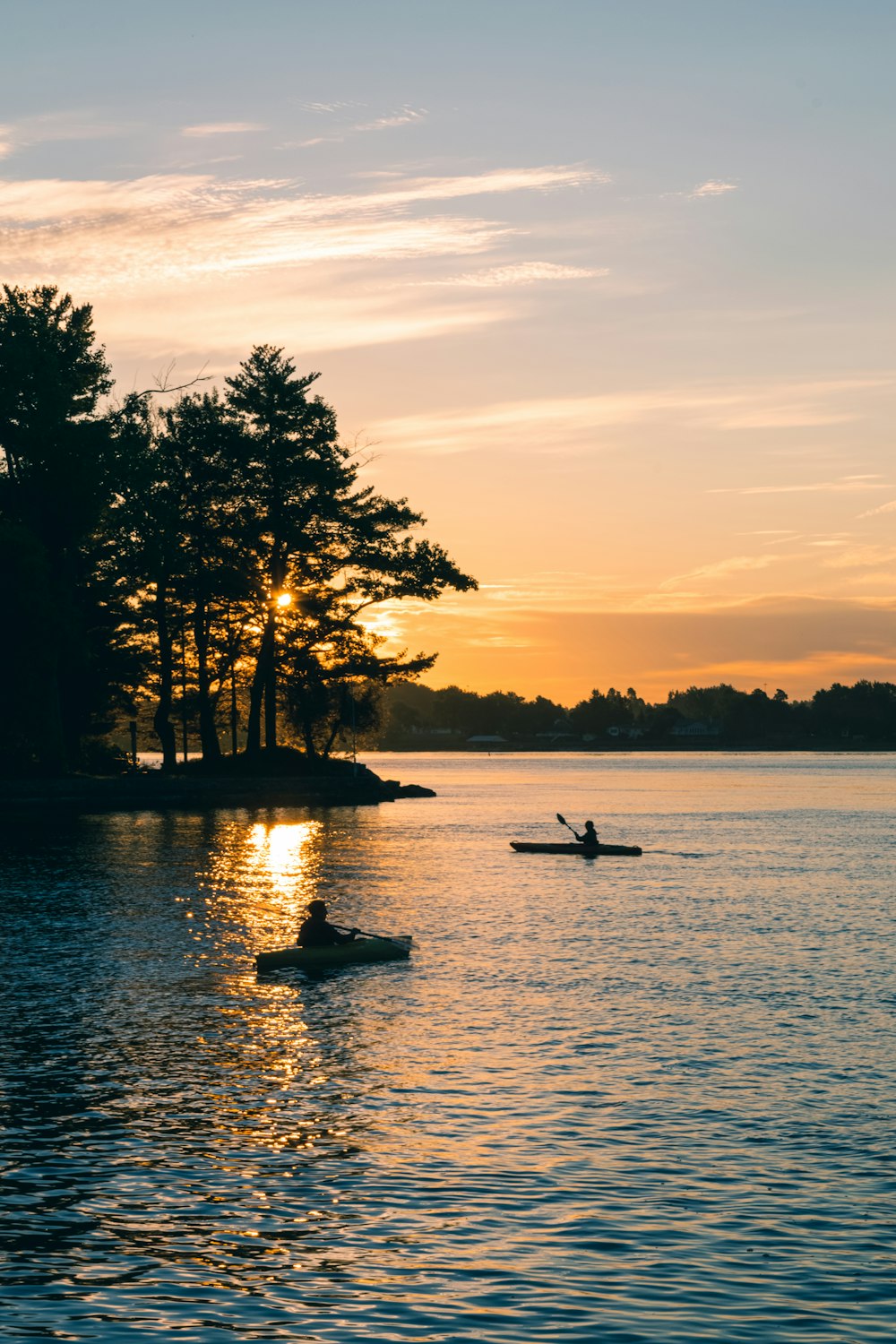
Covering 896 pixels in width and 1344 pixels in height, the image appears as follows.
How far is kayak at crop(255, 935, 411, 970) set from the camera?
31.6 m

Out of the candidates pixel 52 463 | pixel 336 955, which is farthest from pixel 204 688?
pixel 336 955

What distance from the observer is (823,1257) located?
13.7m

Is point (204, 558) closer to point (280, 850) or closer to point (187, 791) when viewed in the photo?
point (187, 791)

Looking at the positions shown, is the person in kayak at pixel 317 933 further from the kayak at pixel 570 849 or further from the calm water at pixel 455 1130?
the kayak at pixel 570 849

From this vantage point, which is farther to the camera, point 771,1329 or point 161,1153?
point 161,1153

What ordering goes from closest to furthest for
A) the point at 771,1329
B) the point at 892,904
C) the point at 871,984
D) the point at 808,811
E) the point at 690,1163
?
the point at 771,1329, the point at 690,1163, the point at 871,984, the point at 892,904, the point at 808,811

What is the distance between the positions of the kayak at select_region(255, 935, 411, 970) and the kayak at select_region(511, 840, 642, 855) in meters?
31.2

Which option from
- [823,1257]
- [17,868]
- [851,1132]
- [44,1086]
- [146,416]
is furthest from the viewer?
[146,416]

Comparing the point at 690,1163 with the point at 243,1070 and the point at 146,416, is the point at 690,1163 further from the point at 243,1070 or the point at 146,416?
the point at 146,416

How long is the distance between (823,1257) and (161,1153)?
7.75 metres

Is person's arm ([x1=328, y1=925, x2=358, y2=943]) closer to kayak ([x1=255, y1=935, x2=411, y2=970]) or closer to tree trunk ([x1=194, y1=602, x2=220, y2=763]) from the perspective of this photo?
kayak ([x1=255, y1=935, x2=411, y2=970])

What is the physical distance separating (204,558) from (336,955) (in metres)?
68.8

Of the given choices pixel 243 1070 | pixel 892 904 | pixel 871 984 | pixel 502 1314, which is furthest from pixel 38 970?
pixel 892 904

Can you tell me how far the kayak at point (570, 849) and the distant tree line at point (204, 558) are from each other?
93.3 feet
